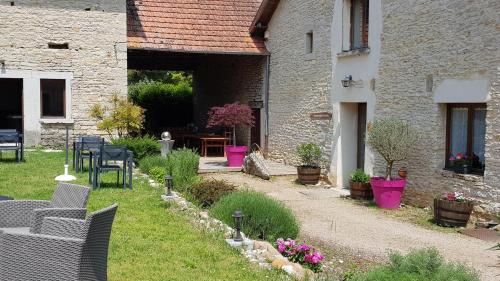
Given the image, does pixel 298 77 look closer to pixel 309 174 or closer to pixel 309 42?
pixel 309 42

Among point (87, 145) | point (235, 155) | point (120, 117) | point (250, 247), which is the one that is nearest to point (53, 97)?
point (120, 117)

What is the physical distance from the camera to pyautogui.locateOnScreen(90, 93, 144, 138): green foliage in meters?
14.3

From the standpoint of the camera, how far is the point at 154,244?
20.7ft

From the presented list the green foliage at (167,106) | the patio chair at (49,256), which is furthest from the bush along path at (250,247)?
the green foliage at (167,106)

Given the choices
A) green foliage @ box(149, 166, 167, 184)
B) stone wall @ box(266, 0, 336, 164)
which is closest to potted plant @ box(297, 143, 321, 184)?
stone wall @ box(266, 0, 336, 164)

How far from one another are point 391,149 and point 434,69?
5.21 ft

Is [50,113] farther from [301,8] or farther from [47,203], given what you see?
[47,203]

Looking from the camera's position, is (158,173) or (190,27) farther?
(190,27)

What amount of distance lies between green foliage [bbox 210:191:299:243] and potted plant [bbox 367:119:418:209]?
11.2 ft

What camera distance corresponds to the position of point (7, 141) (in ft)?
39.6

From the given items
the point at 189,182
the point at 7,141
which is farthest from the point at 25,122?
the point at 189,182

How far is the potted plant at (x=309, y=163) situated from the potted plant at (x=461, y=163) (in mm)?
4143

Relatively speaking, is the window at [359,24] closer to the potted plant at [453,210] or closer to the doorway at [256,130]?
the potted plant at [453,210]

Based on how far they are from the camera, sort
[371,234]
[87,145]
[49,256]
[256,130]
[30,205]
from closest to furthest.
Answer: [49,256] < [30,205] < [371,234] < [87,145] < [256,130]
